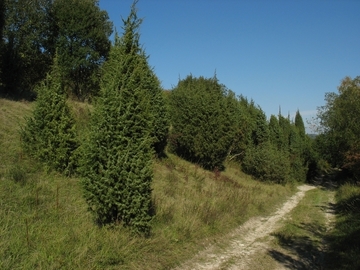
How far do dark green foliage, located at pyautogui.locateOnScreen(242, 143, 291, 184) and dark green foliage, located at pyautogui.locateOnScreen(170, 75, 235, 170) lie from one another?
231 inches

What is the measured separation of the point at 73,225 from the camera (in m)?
6.37

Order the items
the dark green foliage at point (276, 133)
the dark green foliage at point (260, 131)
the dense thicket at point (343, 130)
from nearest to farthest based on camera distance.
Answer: the dense thicket at point (343, 130)
the dark green foliage at point (260, 131)
the dark green foliage at point (276, 133)

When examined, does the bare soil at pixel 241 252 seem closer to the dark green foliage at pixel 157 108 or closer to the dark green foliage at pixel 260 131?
the dark green foliage at pixel 157 108

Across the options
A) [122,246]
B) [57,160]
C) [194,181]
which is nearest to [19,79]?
[57,160]

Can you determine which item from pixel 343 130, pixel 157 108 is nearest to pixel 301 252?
pixel 157 108

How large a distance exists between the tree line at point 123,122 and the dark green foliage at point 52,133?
31 mm

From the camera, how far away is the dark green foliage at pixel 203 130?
813 inches

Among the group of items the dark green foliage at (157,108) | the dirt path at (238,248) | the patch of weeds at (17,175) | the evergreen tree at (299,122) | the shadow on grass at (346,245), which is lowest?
the dirt path at (238,248)

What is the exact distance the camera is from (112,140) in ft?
21.0

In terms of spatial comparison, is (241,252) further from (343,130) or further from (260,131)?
(343,130)

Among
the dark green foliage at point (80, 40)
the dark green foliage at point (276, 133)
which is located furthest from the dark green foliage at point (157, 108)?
the dark green foliage at point (276, 133)

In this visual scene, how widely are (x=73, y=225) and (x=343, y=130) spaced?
31.6 m

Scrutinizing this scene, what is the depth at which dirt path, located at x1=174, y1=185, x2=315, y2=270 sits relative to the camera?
23.3ft

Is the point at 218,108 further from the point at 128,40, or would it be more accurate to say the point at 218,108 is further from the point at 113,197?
the point at 113,197
